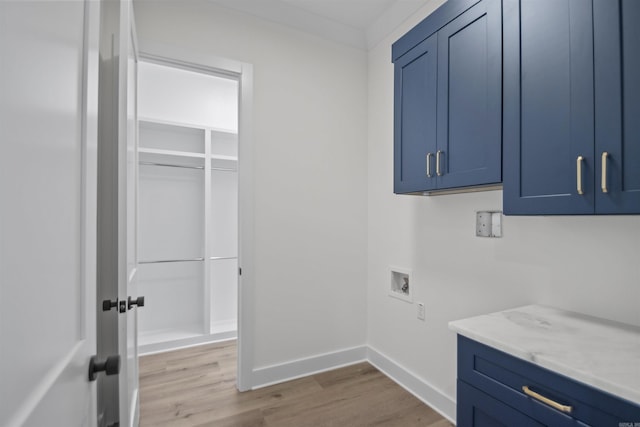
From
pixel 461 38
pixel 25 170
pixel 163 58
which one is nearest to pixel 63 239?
pixel 25 170

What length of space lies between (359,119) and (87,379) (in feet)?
8.03

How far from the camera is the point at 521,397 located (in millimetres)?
996

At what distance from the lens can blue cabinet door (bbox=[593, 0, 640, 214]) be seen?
0.93 m

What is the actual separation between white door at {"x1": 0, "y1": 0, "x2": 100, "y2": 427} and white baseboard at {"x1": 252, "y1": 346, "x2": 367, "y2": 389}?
5.48 ft

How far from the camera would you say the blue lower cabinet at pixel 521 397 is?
818 mm

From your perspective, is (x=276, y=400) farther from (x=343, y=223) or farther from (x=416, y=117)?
(x=416, y=117)

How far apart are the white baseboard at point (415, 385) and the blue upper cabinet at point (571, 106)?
1333 millimetres

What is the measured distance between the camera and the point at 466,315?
1.82 m

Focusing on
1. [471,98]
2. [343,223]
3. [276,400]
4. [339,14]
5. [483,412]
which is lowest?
[276,400]

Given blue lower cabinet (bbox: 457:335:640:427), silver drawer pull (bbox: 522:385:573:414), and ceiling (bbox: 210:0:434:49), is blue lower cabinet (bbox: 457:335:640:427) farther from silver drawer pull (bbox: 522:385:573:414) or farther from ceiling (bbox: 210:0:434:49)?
ceiling (bbox: 210:0:434:49)

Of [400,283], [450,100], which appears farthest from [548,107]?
[400,283]

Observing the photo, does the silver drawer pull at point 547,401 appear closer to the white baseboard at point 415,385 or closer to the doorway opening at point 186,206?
the white baseboard at point 415,385

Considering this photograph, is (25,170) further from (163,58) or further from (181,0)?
(181,0)

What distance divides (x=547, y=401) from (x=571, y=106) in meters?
0.96
